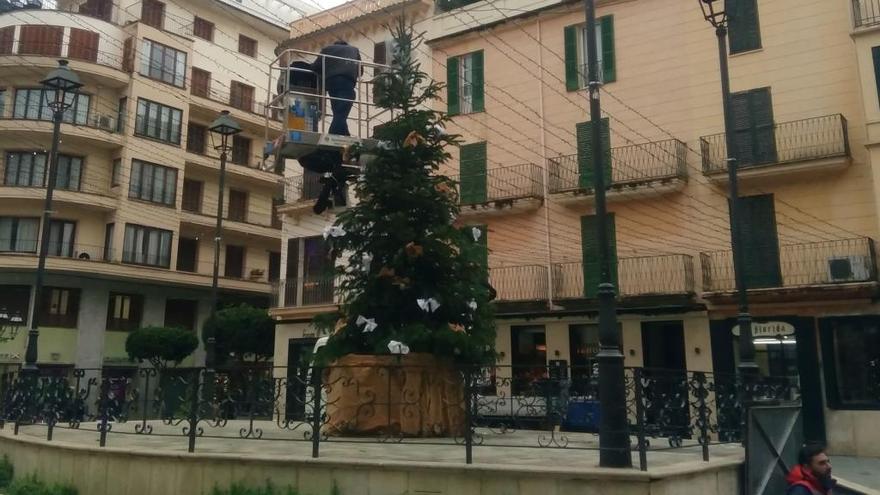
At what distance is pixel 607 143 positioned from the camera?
84.8 ft

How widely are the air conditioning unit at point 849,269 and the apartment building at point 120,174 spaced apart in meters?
23.5

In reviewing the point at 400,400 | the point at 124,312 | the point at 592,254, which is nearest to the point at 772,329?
the point at 592,254

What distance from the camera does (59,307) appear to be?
118 feet

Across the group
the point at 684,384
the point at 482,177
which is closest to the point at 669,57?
the point at 482,177

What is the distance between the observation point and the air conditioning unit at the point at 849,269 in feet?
68.1

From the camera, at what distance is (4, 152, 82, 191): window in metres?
36.1

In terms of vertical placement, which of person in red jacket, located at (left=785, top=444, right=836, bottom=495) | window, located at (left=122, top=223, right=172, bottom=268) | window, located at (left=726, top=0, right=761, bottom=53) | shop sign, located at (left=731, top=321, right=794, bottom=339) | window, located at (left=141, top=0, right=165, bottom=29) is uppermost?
window, located at (left=141, top=0, right=165, bottom=29)

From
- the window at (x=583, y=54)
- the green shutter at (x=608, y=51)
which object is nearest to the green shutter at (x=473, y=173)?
the window at (x=583, y=54)

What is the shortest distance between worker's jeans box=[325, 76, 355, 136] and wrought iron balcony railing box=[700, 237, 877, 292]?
1448 cm

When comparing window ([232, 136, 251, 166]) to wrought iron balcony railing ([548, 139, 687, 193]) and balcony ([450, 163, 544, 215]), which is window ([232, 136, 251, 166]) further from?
wrought iron balcony railing ([548, 139, 687, 193])

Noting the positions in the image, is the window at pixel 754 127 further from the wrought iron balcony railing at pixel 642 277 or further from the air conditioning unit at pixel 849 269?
the wrought iron balcony railing at pixel 642 277

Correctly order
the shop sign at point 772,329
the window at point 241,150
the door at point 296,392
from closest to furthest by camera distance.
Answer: the door at point 296,392, the shop sign at point 772,329, the window at point 241,150

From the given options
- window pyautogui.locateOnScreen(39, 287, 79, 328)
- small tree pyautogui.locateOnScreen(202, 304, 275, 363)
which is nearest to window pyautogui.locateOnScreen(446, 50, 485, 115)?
small tree pyautogui.locateOnScreen(202, 304, 275, 363)

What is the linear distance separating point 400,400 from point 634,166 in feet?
54.7
